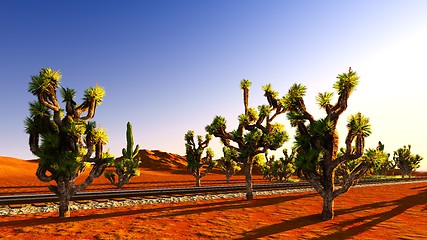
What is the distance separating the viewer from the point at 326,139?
14.9 meters

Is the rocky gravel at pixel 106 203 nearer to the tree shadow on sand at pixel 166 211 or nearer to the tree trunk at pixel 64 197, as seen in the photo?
the tree shadow on sand at pixel 166 211

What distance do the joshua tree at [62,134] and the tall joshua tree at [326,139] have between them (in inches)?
403

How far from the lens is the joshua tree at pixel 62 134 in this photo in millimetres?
13234

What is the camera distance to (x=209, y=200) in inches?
773

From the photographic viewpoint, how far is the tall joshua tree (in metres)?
14.2

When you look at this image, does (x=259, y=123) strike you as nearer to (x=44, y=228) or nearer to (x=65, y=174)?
(x=65, y=174)

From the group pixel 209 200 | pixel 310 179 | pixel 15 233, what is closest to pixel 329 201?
pixel 310 179


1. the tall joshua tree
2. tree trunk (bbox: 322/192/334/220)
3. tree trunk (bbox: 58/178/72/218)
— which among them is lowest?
tree trunk (bbox: 322/192/334/220)

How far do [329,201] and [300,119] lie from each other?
4474 millimetres

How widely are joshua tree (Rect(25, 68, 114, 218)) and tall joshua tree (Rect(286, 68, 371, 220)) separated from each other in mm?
10237

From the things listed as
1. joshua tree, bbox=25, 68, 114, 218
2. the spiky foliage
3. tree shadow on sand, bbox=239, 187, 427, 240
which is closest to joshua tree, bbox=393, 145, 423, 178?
the spiky foliage

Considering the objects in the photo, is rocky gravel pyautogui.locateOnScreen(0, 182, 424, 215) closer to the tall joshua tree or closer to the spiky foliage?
the tall joshua tree

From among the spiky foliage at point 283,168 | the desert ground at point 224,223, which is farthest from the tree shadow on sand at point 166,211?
the spiky foliage at point 283,168

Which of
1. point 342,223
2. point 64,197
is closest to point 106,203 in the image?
point 64,197
